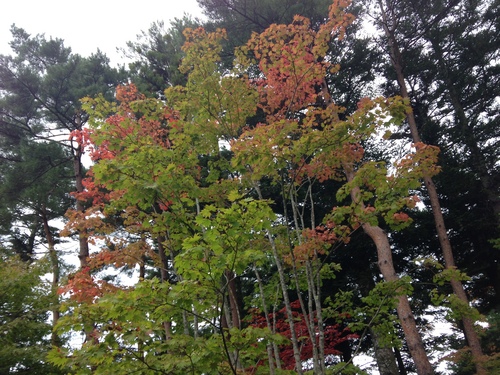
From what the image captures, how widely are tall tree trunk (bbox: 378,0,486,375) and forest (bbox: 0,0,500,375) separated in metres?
0.06

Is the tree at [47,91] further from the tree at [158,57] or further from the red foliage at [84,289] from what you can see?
the red foliage at [84,289]

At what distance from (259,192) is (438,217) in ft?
22.0

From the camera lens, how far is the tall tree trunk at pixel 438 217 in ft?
26.3

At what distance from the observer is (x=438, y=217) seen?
9078mm

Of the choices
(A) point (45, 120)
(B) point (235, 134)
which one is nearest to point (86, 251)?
(A) point (45, 120)

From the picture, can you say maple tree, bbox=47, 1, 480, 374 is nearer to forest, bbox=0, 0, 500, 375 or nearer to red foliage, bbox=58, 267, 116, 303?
forest, bbox=0, 0, 500, 375

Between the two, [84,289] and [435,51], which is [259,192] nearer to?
[84,289]

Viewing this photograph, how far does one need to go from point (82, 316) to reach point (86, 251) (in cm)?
677

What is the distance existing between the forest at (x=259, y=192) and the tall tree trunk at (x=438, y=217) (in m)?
0.06

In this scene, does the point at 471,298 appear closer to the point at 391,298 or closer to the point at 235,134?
the point at 391,298

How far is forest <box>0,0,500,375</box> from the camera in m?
2.76

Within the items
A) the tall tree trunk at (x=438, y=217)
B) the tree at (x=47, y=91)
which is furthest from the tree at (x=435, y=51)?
the tree at (x=47, y=91)

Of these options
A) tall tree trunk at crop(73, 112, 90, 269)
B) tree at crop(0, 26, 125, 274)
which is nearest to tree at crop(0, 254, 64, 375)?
tall tree trunk at crop(73, 112, 90, 269)

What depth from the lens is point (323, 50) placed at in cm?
410
